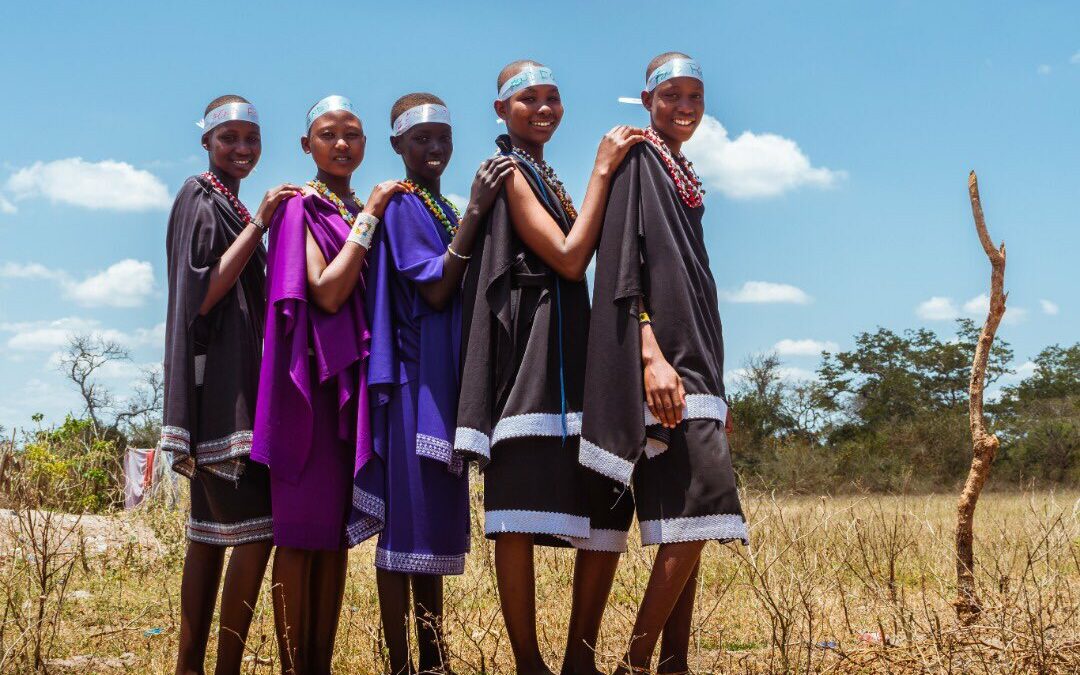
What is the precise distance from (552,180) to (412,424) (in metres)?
0.98

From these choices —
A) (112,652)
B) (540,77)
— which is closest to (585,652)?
(540,77)

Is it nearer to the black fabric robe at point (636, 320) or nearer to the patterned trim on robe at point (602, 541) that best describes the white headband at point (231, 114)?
the black fabric robe at point (636, 320)

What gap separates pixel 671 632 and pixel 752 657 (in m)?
0.95

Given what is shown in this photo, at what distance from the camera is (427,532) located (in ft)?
12.0

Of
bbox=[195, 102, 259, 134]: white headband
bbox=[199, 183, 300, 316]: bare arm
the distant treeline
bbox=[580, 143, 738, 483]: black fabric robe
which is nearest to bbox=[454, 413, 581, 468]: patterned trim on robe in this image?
bbox=[580, 143, 738, 483]: black fabric robe

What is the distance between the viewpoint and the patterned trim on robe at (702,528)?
3285mm

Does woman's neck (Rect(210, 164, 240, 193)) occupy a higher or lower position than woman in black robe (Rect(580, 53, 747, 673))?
higher

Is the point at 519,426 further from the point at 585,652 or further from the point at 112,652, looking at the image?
the point at 112,652

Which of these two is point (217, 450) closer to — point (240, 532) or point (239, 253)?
point (240, 532)

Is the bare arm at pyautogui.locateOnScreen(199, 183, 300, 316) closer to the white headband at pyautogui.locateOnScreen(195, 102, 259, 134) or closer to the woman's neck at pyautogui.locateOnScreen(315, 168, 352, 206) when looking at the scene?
the woman's neck at pyautogui.locateOnScreen(315, 168, 352, 206)

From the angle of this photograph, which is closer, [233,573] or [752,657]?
[233,573]

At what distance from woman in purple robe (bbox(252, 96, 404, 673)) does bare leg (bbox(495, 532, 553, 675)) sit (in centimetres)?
60

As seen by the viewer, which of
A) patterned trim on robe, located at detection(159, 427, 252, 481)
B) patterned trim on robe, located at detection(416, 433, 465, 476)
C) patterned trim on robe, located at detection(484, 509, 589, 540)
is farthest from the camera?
patterned trim on robe, located at detection(159, 427, 252, 481)

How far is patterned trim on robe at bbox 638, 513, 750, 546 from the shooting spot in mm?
3285
